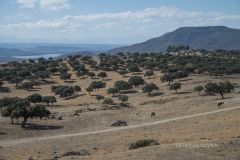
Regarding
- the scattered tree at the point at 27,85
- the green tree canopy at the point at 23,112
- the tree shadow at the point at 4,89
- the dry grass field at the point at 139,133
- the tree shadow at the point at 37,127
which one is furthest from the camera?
the scattered tree at the point at 27,85

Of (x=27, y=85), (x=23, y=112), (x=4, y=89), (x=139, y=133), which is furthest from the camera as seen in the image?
(x=4, y=89)

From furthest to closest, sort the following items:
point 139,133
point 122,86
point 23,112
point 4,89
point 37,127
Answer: point 4,89 < point 122,86 < point 37,127 < point 23,112 < point 139,133

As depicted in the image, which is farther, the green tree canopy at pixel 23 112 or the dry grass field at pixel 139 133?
the green tree canopy at pixel 23 112

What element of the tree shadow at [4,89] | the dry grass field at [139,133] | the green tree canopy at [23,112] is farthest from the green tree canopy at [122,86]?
the tree shadow at [4,89]

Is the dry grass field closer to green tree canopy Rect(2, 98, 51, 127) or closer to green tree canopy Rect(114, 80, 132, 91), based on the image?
green tree canopy Rect(2, 98, 51, 127)

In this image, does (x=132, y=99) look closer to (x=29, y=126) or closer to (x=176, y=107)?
(x=176, y=107)

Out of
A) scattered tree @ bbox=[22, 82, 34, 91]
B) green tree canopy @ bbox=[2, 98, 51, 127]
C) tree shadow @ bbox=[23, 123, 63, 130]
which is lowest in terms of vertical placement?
tree shadow @ bbox=[23, 123, 63, 130]

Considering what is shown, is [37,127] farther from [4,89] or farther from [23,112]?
[4,89]

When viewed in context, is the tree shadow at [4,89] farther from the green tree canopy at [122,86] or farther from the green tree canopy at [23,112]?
the green tree canopy at [23,112]

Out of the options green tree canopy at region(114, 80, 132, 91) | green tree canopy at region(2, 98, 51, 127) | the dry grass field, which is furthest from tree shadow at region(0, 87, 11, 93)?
green tree canopy at region(2, 98, 51, 127)

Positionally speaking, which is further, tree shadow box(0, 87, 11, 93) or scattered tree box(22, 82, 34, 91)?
scattered tree box(22, 82, 34, 91)

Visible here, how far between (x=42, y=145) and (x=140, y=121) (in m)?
17.2

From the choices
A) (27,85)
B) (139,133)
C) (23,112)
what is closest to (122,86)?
(27,85)

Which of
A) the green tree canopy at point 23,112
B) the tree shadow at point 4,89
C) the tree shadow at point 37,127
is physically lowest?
the tree shadow at point 4,89
